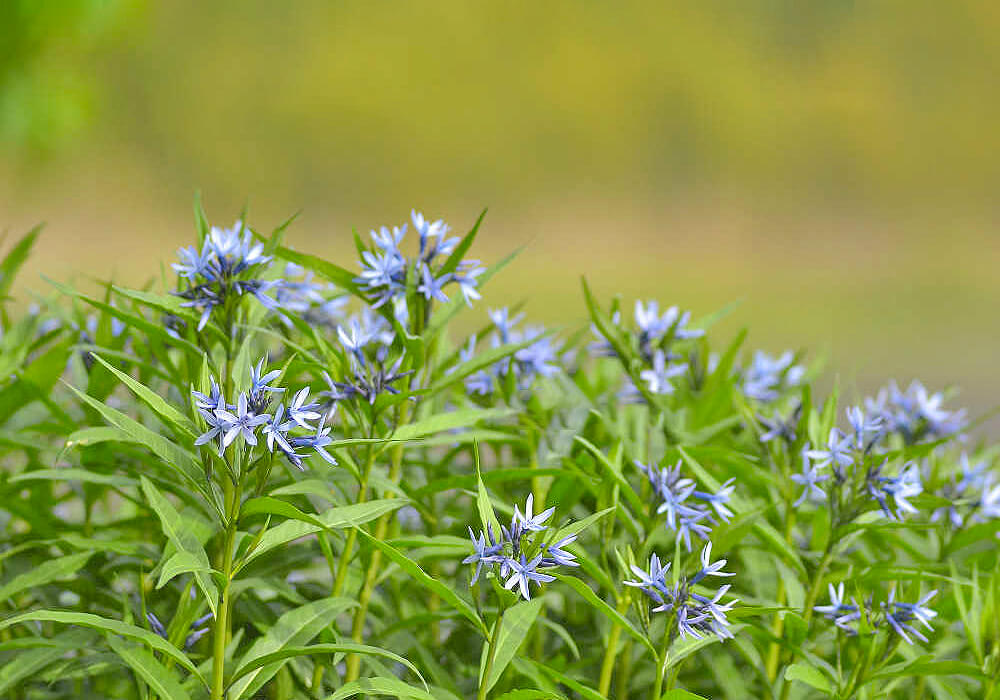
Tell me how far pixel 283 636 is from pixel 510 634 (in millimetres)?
191

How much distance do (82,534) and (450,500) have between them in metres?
0.44

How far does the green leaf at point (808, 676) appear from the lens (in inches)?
34.8

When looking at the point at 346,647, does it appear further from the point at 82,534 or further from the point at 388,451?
the point at 82,534

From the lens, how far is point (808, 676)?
0.91 m

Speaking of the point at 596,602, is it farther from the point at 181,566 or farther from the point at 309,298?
the point at 309,298

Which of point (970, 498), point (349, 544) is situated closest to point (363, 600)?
point (349, 544)

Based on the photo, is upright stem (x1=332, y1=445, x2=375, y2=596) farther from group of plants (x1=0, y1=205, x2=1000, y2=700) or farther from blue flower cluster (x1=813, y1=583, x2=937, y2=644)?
blue flower cluster (x1=813, y1=583, x2=937, y2=644)

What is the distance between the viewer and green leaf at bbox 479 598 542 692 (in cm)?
86

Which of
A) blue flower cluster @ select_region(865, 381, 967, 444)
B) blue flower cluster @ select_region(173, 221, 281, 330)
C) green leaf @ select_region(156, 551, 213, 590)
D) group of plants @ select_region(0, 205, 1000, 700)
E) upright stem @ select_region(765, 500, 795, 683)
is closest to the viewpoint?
green leaf @ select_region(156, 551, 213, 590)

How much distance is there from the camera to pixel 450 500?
1.34 m

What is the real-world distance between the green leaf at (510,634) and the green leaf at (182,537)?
9.1 inches

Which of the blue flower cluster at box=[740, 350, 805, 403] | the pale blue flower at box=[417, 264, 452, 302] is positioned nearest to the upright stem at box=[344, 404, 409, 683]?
the pale blue flower at box=[417, 264, 452, 302]

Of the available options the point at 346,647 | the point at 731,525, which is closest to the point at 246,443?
the point at 346,647

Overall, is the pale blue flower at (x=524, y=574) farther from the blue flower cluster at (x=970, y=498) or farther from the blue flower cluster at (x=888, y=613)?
the blue flower cluster at (x=970, y=498)
